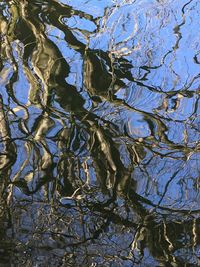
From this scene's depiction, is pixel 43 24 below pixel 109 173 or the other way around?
the other way around

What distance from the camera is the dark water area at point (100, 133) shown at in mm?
2029

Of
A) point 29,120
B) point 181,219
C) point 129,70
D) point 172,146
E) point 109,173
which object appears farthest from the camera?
point 129,70

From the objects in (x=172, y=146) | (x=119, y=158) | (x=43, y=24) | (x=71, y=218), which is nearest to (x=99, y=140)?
(x=119, y=158)

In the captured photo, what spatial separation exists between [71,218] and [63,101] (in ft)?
3.25

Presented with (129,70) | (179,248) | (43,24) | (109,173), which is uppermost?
(43,24)

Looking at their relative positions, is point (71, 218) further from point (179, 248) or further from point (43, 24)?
point (43, 24)

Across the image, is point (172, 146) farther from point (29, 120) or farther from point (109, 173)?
point (29, 120)

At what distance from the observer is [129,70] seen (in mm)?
3238

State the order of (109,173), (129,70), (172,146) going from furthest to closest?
(129,70) → (172,146) → (109,173)

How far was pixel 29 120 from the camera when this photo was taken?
2787 mm

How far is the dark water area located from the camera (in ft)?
6.66

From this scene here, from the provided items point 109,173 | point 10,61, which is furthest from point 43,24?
point 109,173

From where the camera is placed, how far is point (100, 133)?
8.68 feet

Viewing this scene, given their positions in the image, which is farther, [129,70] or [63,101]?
[129,70]
